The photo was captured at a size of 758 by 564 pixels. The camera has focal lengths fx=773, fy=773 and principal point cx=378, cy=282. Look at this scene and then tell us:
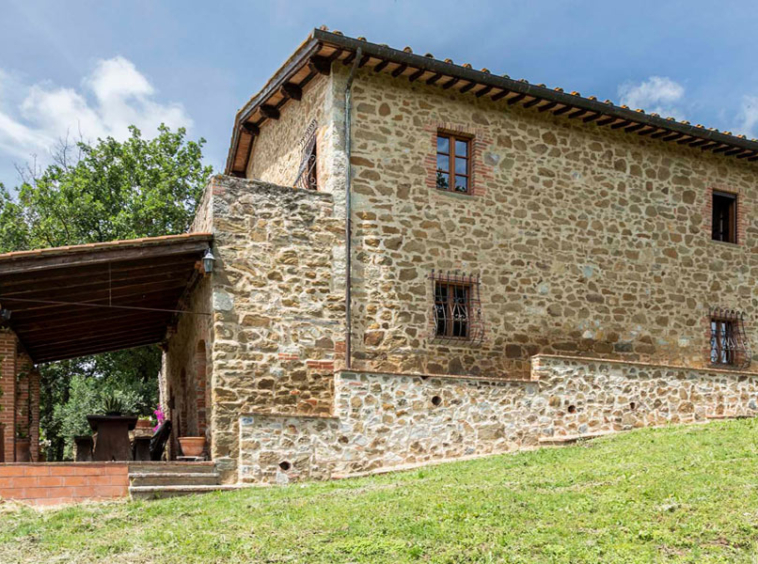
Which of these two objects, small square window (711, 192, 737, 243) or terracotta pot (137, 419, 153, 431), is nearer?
Result: small square window (711, 192, 737, 243)

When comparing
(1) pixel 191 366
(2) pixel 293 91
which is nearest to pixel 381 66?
(2) pixel 293 91

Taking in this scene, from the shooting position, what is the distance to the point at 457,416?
36.4 feet

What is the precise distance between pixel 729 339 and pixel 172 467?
10.8 m

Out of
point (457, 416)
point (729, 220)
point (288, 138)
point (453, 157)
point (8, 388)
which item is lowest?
point (457, 416)

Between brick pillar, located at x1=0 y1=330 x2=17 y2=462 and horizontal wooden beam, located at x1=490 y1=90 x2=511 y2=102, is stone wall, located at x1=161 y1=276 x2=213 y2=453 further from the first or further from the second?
horizontal wooden beam, located at x1=490 y1=90 x2=511 y2=102

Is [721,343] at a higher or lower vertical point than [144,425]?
higher

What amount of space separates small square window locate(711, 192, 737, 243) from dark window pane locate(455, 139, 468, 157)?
5.74m

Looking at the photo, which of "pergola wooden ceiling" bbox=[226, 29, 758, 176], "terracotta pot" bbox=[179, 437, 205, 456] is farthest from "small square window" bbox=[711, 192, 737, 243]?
"terracotta pot" bbox=[179, 437, 205, 456]

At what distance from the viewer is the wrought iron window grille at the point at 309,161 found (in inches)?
495

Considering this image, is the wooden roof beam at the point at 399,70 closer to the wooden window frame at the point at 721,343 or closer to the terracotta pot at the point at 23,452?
the wooden window frame at the point at 721,343

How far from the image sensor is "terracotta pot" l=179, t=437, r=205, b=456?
35.9 ft

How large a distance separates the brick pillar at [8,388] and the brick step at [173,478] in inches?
121

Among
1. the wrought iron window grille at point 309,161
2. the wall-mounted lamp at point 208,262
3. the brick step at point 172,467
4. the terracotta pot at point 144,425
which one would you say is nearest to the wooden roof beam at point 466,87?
the wrought iron window grille at point 309,161

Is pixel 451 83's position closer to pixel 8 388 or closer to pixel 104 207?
pixel 8 388
